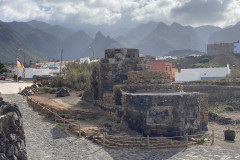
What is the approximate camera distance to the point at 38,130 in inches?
470

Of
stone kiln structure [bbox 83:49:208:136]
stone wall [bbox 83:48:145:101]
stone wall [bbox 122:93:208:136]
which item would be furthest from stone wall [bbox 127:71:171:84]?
stone wall [bbox 122:93:208:136]

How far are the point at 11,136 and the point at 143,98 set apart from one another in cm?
657

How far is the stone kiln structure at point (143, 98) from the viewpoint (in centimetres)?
1148

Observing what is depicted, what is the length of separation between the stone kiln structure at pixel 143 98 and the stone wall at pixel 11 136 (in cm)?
608

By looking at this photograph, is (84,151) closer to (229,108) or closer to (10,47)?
(229,108)

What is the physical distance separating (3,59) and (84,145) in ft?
389

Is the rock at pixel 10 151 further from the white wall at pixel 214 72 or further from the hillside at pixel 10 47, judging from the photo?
the hillside at pixel 10 47

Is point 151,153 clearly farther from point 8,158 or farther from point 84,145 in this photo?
point 8,158

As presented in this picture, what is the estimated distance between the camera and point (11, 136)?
656cm

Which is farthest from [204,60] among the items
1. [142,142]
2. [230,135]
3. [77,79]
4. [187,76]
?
[142,142]

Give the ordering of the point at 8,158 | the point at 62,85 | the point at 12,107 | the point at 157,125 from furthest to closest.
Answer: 1. the point at 62,85
2. the point at 157,125
3. the point at 12,107
4. the point at 8,158

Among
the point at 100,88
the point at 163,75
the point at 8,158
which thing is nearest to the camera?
the point at 8,158

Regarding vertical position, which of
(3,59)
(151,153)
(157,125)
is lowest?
(151,153)

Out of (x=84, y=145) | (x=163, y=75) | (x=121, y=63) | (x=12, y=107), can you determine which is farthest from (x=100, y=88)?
(x=12, y=107)
